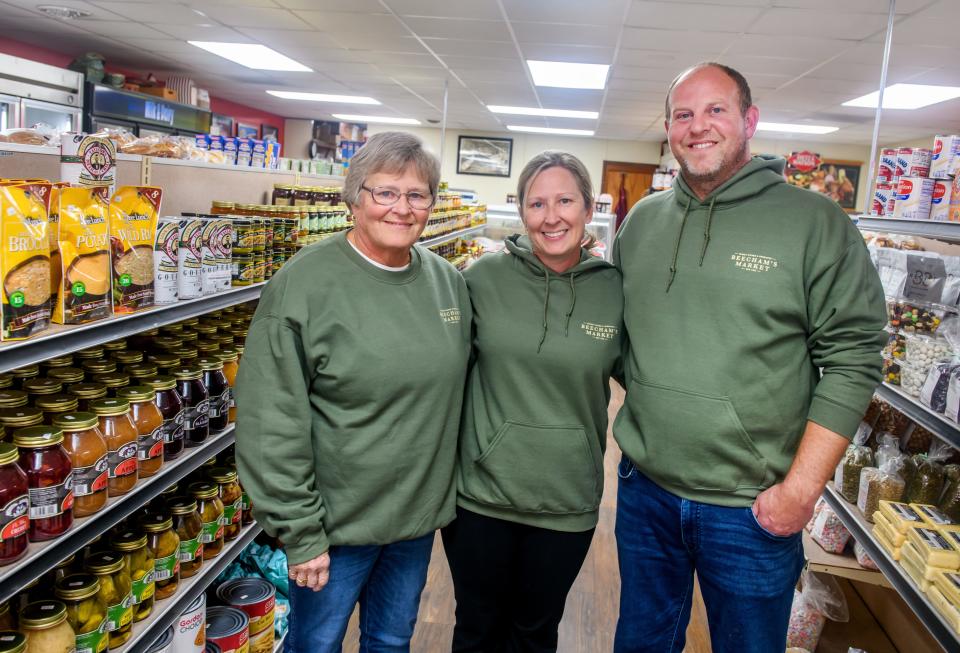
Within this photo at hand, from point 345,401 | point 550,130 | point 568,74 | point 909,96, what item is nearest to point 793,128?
point 909,96

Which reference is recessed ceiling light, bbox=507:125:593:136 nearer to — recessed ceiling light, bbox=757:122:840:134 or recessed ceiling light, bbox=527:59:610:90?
recessed ceiling light, bbox=757:122:840:134

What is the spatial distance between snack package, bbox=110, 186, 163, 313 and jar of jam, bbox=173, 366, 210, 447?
1.26 feet

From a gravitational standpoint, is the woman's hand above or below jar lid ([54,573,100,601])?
above

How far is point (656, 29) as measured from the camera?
18.7 feet

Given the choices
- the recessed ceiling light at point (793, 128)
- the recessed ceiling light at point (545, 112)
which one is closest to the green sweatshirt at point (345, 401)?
the recessed ceiling light at point (545, 112)

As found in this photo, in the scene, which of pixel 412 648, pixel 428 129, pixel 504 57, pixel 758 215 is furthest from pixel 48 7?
pixel 428 129

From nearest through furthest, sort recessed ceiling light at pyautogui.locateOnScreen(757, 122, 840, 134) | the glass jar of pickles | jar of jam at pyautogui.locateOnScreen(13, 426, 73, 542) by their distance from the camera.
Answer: jar of jam at pyautogui.locateOnScreen(13, 426, 73, 542) → the glass jar of pickles → recessed ceiling light at pyautogui.locateOnScreen(757, 122, 840, 134)

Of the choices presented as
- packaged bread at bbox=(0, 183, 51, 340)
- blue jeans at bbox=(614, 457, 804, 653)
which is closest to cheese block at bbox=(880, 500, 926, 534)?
blue jeans at bbox=(614, 457, 804, 653)

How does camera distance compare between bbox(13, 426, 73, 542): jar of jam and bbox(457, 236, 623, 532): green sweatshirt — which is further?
bbox(457, 236, 623, 532): green sweatshirt

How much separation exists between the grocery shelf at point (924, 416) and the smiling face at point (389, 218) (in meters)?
1.45

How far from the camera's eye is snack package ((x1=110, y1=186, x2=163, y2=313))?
1603 millimetres

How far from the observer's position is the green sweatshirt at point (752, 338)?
5.31 ft

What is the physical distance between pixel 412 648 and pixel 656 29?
4.97 meters

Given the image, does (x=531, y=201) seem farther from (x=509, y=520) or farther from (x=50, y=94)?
(x=50, y=94)
